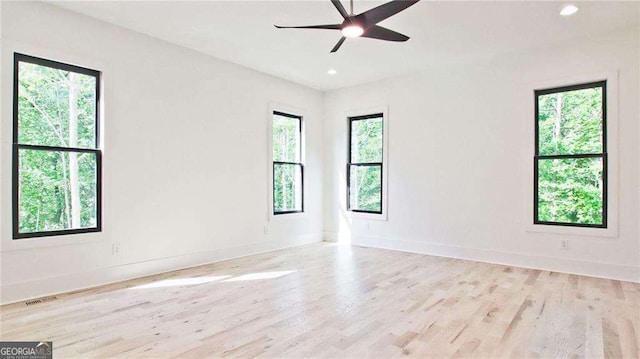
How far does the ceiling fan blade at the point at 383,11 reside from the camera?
8.43 feet

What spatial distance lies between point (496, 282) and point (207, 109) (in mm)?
4177

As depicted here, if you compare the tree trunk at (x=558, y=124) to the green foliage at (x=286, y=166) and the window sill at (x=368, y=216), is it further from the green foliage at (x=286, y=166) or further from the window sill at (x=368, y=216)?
the green foliage at (x=286, y=166)

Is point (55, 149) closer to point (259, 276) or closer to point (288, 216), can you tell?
point (259, 276)

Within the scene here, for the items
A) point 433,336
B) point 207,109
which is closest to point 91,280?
point 207,109

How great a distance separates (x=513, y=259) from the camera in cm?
480

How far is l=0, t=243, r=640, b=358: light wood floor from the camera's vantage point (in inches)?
94.0

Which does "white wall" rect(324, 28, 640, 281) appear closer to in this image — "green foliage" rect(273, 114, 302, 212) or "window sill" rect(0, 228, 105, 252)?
"green foliage" rect(273, 114, 302, 212)

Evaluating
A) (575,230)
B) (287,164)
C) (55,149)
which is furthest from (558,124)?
(55,149)

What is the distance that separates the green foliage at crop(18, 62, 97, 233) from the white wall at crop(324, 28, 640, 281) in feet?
13.4

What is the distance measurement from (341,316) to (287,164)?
11.9ft

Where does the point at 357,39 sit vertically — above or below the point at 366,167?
above

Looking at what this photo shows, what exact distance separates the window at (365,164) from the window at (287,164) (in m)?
0.93

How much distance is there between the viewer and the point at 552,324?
279 cm

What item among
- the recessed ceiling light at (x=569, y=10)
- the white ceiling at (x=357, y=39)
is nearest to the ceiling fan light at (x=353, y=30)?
the white ceiling at (x=357, y=39)
